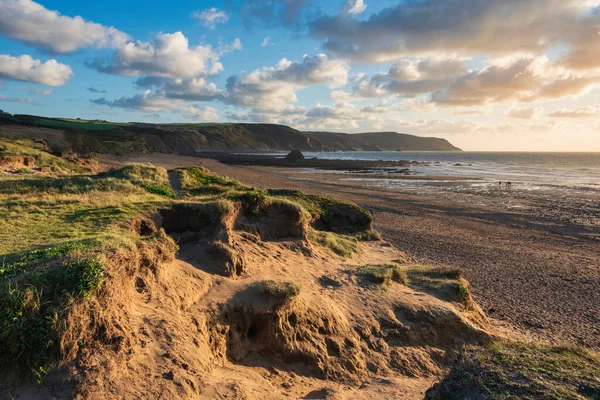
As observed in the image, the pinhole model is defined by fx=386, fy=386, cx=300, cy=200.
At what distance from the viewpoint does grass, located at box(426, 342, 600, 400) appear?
4664 millimetres

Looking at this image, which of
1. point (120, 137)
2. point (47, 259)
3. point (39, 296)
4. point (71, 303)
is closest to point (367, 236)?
point (47, 259)

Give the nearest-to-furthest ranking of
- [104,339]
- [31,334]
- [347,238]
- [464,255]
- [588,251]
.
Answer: [31,334] < [104,339] < [347,238] < [464,255] < [588,251]

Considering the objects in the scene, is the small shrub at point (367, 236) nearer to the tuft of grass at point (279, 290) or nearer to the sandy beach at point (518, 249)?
the sandy beach at point (518, 249)

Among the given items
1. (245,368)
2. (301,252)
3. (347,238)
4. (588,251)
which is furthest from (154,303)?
(588,251)

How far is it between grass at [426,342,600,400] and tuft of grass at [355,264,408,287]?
498cm

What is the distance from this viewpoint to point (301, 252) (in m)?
12.1

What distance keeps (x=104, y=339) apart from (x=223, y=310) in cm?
261

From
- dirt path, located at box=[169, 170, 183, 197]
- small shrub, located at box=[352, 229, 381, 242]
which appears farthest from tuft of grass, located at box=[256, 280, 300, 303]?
dirt path, located at box=[169, 170, 183, 197]

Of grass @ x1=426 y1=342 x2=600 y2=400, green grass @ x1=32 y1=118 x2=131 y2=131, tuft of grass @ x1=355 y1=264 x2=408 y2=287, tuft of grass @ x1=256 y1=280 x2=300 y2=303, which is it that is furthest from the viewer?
green grass @ x1=32 y1=118 x2=131 y2=131

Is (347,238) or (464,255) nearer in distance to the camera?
(347,238)

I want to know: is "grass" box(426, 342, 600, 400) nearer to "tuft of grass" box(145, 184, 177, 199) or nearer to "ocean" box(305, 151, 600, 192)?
"tuft of grass" box(145, 184, 177, 199)

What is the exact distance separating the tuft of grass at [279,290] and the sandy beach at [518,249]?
23.3ft

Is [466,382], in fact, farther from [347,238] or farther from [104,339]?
[347,238]

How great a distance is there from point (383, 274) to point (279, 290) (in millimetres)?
4166
